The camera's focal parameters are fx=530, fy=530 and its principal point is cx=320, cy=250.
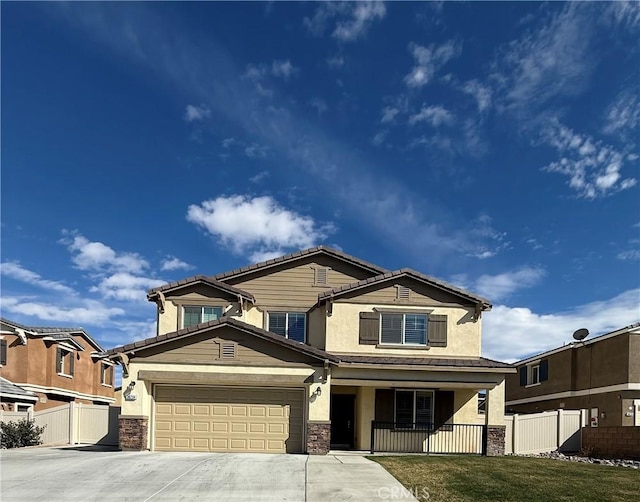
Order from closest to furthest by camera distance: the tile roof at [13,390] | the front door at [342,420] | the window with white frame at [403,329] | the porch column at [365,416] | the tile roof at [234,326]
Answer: the tile roof at [234,326]
the porch column at [365,416]
the window with white frame at [403,329]
the front door at [342,420]
the tile roof at [13,390]

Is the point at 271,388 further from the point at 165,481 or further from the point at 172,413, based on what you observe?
the point at 165,481

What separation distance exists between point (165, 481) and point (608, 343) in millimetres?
19658

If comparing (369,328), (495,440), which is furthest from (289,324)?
(495,440)

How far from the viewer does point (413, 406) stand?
18531 mm

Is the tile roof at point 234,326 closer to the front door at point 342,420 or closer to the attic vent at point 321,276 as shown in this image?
the front door at point 342,420

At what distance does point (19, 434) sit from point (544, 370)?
23.7 meters

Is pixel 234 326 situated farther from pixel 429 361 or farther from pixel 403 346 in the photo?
pixel 429 361

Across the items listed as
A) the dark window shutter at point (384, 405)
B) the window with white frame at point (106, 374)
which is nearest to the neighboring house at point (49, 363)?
the window with white frame at point (106, 374)

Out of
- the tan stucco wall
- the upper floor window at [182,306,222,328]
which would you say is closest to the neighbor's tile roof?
the tan stucco wall

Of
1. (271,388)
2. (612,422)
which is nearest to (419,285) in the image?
(271,388)

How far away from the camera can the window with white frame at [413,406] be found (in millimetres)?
18438

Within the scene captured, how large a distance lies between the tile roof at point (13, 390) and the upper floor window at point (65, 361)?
3.24m

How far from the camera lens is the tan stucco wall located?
18.7 meters

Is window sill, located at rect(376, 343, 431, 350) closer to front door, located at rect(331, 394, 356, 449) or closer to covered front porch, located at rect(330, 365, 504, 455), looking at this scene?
covered front porch, located at rect(330, 365, 504, 455)
